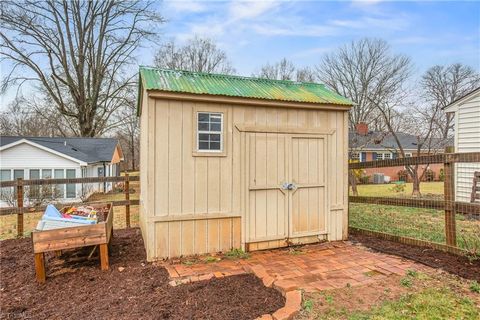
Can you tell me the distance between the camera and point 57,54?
20.0m

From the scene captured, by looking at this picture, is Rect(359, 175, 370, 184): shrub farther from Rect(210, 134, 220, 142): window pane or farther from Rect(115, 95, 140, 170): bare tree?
Rect(210, 134, 220, 142): window pane

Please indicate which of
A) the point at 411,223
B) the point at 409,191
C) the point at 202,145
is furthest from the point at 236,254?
the point at 409,191

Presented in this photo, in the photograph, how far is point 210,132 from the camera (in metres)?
4.86

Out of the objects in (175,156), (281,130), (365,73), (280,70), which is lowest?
(175,156)

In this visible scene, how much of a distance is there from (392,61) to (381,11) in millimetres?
14011

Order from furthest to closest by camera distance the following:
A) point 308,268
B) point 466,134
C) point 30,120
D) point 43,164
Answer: point 30,120
point 43,164
point 466,134
point 308,268

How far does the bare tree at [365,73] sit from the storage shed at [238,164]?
14.6 meters

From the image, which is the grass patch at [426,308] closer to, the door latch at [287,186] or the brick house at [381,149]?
the door latch at [287,186]

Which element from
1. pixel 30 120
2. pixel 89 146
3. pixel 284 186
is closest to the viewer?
pixel 284 186

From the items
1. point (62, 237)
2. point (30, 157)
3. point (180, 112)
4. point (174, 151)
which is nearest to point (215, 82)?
point (180, 112)

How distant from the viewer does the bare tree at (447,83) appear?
17.8m

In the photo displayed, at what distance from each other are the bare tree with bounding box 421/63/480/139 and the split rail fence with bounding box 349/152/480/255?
11408 millimetres

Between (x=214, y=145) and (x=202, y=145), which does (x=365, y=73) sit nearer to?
(x=214, y=145)

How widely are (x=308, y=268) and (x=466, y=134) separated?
7.68 m
